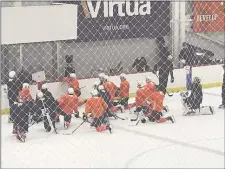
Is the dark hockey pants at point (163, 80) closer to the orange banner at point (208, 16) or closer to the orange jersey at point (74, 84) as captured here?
the orange jersey at point (74, 84)

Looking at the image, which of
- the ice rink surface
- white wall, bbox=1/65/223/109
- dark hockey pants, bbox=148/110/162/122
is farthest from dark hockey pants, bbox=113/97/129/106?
white wall, bbox=1/65/223/109

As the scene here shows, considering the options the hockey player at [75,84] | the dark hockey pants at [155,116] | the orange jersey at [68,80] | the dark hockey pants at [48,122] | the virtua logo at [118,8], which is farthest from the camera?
the virtua logo at [118,8]

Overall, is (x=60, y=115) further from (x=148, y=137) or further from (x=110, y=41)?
(x=110, y=41)

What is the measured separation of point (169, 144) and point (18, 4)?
580 centimetres

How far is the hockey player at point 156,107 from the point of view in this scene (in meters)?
9.98

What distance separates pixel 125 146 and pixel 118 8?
21.9 ft

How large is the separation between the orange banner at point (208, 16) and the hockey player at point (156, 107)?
582cm

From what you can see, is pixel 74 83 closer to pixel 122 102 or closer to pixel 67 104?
pixel 122 102

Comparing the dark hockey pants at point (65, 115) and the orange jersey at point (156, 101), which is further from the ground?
the orange jersey at point (156, 101)

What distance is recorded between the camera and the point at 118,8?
14625mm

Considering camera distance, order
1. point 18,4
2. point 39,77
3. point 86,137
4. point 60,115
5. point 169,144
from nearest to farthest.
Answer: point 169,144 < point 86,137 < point 60,115 < point 39,77 < point 18,4

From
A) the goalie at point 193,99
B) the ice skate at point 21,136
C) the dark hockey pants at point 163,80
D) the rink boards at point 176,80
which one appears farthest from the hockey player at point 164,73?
the ice skate at point 21,136

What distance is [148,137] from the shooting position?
9.22 metres

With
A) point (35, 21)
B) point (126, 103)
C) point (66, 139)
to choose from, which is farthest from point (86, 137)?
point (35, 21)
